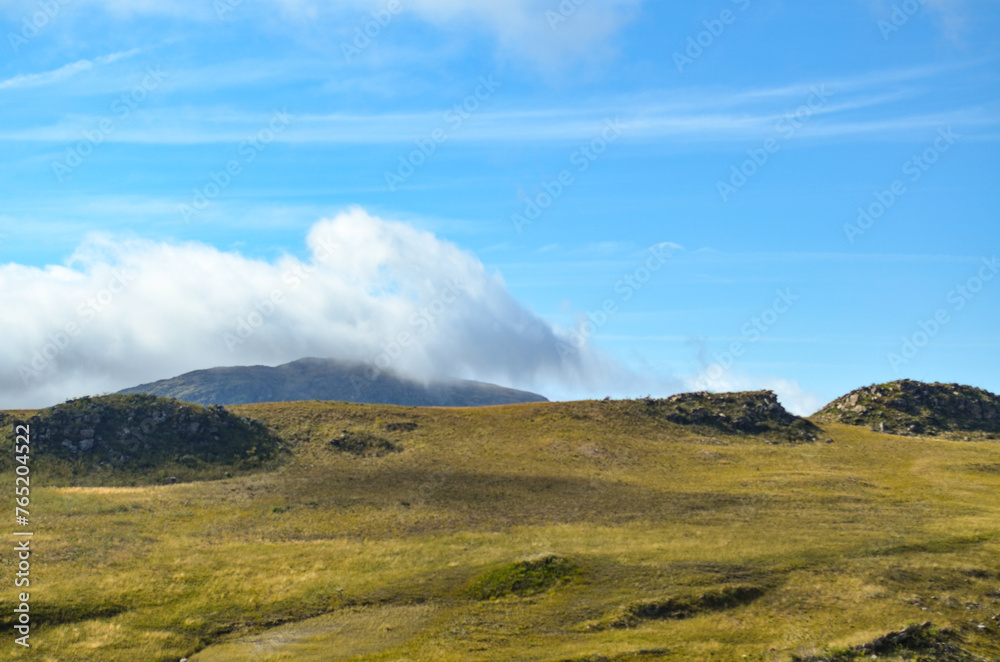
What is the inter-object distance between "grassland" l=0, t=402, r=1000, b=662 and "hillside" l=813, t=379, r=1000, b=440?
34685 millimetres

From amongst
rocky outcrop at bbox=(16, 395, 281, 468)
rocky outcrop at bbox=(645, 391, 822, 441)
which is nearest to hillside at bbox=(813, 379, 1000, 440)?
rocky outcrop at bbox=(645, 391, 822, 441)

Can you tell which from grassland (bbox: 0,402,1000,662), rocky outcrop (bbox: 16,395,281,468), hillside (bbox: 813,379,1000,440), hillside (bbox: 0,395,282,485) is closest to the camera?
grassland (bbox: 0,402,1000,662)

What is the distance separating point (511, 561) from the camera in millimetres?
42000

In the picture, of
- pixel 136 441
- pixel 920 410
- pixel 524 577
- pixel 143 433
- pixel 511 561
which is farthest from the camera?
pixel 920 410

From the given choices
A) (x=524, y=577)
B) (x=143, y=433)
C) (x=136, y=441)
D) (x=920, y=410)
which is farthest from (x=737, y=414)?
(x=136, y=441)

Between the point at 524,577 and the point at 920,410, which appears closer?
Result: the point at 524,577

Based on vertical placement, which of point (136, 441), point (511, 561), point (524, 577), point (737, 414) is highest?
point (136, 441)

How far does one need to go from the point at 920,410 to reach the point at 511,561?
103m

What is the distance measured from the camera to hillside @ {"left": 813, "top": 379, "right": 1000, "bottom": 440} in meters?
111

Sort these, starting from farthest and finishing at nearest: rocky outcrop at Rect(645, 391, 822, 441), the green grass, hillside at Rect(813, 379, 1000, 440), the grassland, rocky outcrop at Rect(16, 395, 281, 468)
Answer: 1. hillside at Rect(813, 379, 1000, 440)
2. rocky outcrop at Rect(645, 391, 822, 441)
3. rocky outcrop at Rect(16, 395, 281, 468)
4. the green grass
5. the grassland

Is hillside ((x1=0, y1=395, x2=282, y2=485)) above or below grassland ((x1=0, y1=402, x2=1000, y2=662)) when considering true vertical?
above

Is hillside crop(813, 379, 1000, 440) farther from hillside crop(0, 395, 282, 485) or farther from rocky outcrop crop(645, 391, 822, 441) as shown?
hillside crop(0, 395, 282, 485)

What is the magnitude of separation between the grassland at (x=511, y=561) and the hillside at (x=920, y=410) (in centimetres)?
3469

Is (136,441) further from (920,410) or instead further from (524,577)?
(920,410)
